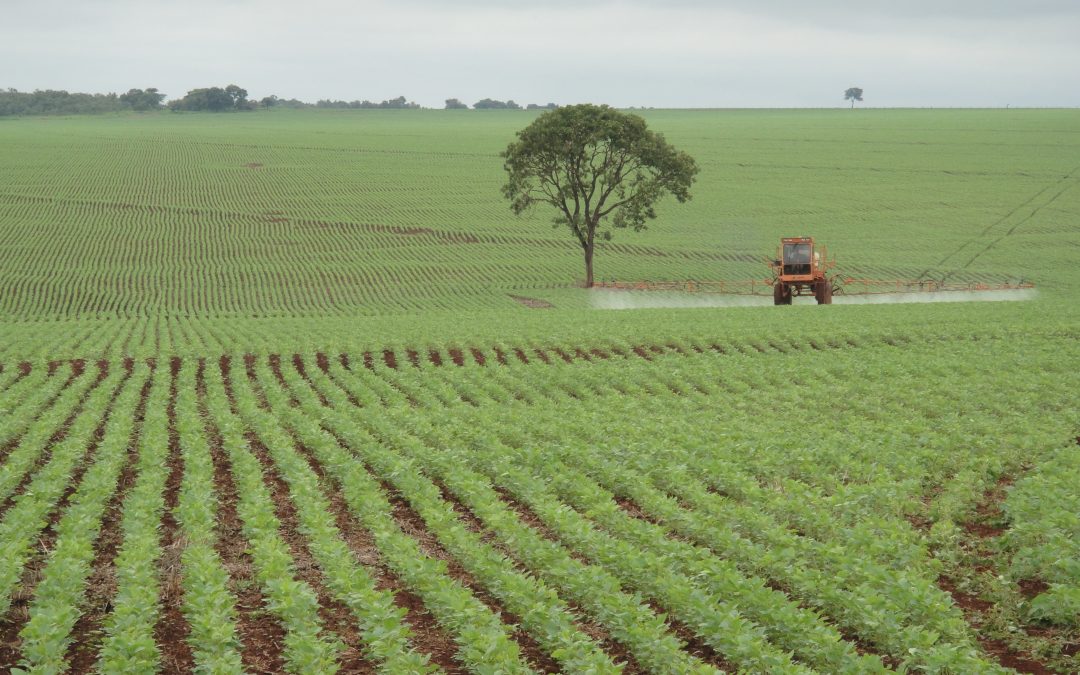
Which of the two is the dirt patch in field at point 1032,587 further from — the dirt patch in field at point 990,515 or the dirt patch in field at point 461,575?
the dirt patch in field at point 461,575

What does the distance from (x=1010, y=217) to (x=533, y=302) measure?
4430 centimetres

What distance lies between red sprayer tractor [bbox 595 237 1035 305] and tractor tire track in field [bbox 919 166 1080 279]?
157 inches

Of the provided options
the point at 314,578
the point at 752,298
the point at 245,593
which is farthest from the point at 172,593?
the point at 752,298

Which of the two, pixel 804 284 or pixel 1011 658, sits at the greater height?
Result: pixel 804 284

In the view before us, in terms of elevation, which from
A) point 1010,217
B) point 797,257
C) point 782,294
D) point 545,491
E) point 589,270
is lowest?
point 589,270

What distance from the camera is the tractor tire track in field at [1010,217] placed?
62312 millimetres

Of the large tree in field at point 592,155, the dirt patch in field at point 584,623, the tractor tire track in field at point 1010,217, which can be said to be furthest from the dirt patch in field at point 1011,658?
the tractor tire track in field at point 1010,217

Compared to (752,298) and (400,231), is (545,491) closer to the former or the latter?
(752,298)

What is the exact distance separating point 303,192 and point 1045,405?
7880 centimetres

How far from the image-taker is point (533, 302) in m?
51.8

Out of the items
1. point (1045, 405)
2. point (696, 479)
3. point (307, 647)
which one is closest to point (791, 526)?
point (696, 479)

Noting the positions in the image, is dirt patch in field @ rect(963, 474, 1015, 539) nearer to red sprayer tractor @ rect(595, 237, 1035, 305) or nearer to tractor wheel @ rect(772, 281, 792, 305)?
red sprayer tractor @ rect(595, 237, 1035, 305)

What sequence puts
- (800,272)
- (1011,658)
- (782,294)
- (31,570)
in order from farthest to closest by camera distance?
1. (782,294)
2. (800,272)
3. (31,570)
4. (1011,658)

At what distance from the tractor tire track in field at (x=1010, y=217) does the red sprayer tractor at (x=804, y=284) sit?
3977 millimetres
